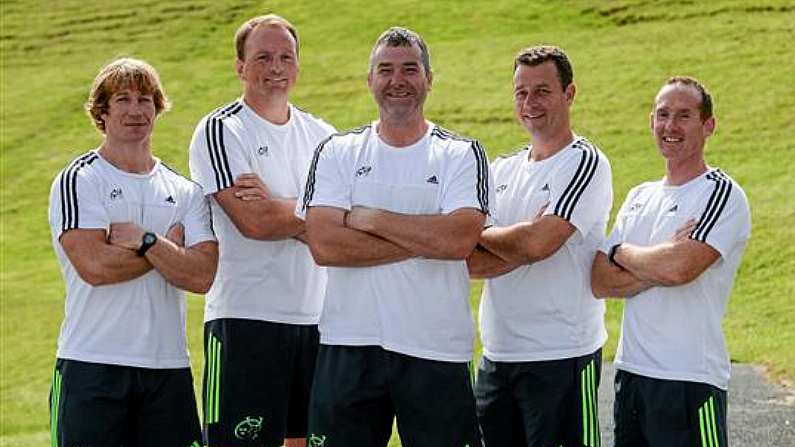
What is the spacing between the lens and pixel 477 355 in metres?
14.6

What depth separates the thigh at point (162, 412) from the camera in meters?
6.17

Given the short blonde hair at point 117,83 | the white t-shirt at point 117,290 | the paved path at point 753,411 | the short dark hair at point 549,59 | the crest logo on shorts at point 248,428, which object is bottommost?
the paved path at point 753,411

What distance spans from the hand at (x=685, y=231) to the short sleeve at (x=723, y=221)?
0.02 m

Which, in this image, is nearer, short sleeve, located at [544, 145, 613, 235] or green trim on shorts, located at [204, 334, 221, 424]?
short sleeve, located at [544, 145, 613, 235]

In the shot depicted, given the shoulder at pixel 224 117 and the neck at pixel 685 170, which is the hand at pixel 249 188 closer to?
the shoulder at pixel 224 117

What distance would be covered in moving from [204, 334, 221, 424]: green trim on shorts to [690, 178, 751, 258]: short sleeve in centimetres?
240

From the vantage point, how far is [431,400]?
605 cm

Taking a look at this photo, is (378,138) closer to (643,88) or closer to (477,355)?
(477,355)

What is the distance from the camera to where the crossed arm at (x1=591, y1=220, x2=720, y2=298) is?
620 cm

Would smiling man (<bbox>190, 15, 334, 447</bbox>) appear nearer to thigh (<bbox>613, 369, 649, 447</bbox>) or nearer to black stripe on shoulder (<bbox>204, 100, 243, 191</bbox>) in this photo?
black stripe on shoulder (<bbox>204, 100, 243, 191</bbox>)

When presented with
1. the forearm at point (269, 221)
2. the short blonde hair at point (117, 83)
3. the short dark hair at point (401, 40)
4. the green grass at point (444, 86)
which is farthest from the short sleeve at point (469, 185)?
the green grass at point (444, 86)

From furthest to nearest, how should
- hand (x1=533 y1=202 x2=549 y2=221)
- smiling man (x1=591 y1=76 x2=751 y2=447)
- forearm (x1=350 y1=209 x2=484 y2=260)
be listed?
hand (x1=533 y1=202 x2=549 y2=221)
smiling man (x1=591 y1=76 x2=751 y2=447)
forearm (x1=350 y1=209 x2=484 y2=260)

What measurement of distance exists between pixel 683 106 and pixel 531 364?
136 cm

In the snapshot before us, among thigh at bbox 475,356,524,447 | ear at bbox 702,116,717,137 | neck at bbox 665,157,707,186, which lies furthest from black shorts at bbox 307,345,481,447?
ear at bbox 702,116,717,137
